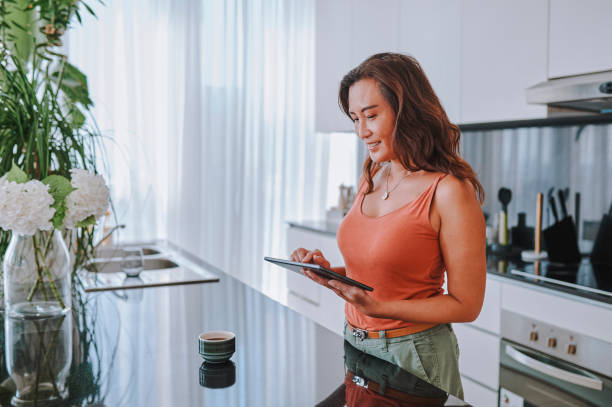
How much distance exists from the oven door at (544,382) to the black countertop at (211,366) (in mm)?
1131

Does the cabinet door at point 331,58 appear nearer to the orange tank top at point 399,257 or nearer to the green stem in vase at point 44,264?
the orange tank top at point 399,257

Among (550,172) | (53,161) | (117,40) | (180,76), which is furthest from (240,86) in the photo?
(53,161)

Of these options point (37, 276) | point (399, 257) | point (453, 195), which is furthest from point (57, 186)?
point (453, 195)

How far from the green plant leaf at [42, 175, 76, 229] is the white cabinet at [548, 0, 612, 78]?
204cm

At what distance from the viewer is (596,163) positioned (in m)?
2.78

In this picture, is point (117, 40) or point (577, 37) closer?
A: point (577, 37)

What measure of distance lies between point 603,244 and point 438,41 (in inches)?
53.2

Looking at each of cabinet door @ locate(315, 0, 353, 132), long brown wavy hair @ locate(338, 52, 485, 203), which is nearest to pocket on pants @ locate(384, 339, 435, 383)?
long brown wavy hair @ locate(338, 52, 485, 203)

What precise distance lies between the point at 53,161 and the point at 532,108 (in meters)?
2.02

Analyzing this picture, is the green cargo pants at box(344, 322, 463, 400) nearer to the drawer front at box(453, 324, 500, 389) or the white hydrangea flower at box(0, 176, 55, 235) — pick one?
the white hydrangea flower at box(0, 176, 55, 235)

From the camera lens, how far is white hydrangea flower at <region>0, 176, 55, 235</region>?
135 centimetres

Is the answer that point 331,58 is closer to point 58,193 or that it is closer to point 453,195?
point 453,195

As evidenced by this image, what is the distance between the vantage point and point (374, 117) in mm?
1604

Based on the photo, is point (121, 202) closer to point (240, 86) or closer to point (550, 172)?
point (240, 86)
